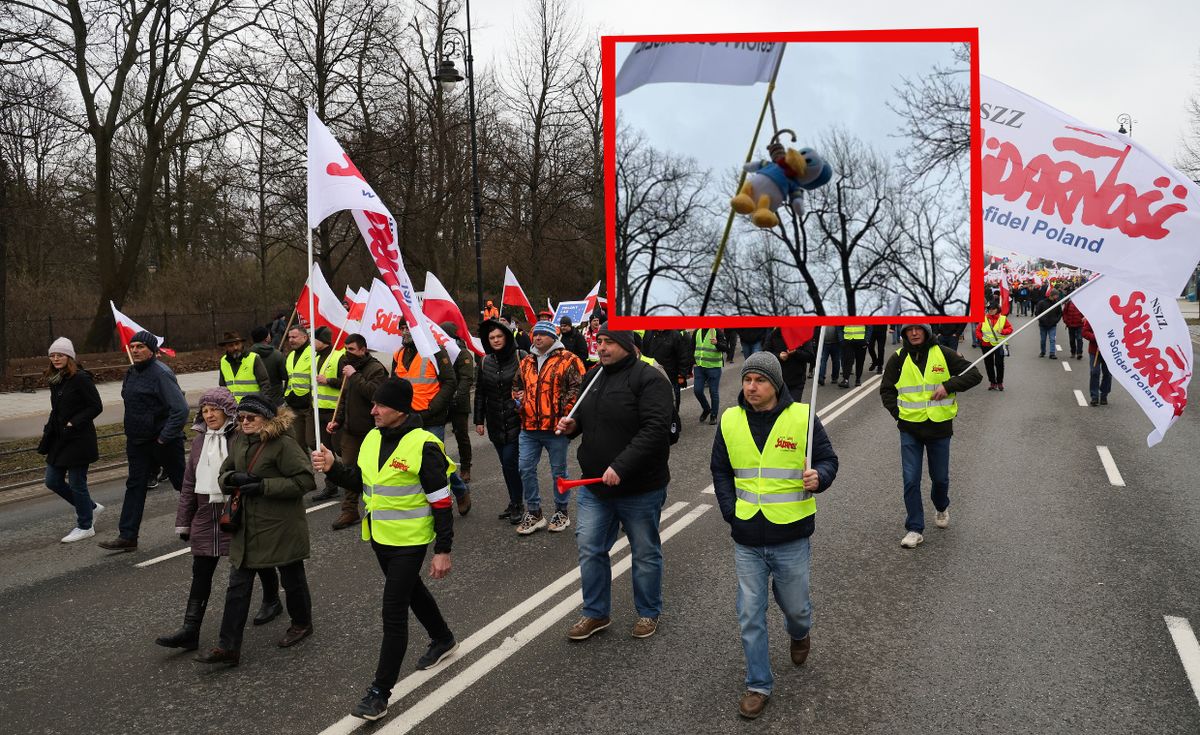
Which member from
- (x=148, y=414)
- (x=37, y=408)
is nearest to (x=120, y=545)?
(x=148, y=414)

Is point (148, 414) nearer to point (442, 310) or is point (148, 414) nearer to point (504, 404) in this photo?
point (504, 404)

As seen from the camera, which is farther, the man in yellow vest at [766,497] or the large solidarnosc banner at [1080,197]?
the large solidarnosc banner at [1080,197]

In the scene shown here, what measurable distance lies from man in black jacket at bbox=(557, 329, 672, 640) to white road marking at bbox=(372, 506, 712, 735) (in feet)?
0.88

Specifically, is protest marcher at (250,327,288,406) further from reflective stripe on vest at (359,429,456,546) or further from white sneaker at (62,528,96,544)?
reflective stripe on vest at (359,429,456,546)

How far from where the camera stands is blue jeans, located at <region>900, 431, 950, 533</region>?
6551mm

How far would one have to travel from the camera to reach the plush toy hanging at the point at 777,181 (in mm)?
3996

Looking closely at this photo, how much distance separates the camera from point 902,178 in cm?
403

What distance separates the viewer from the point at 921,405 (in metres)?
6.63

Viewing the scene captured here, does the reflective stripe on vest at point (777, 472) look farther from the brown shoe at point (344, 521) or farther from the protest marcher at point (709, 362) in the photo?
the protest marcher at point (709, 362)

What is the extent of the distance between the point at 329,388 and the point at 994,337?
13626 mm

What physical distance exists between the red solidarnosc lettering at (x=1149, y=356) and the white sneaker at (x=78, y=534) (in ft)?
26.8

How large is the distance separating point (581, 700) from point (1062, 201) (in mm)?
3787

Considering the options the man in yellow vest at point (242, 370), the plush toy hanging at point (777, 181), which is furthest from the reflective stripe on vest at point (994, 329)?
the plush toy hanging at point (777, 181)

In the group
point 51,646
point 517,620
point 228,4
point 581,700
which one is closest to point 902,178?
point 581,700
